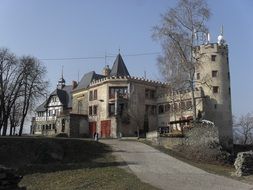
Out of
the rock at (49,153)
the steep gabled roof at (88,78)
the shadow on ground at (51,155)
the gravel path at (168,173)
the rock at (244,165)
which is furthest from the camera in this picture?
the steep gabled roof at (88,78)

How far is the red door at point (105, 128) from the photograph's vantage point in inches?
2581

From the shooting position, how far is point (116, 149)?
3806cm

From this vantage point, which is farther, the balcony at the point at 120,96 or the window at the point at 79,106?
the window at the point at 79,106

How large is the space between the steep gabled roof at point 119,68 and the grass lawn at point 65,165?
35.0 metres

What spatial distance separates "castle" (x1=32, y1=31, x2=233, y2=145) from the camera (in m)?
61.2

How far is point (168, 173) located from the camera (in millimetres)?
27609

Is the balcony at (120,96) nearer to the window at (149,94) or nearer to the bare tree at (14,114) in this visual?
the window at (149,94)

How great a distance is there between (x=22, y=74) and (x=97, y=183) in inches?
1336

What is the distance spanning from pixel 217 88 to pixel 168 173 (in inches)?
1414

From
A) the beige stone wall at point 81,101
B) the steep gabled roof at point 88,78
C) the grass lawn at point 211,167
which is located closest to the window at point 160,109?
the beige stone wall at point 81,101

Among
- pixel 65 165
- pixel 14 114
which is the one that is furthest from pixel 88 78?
pixel 65 165

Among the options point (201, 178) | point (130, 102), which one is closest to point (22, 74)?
point (130, 102)

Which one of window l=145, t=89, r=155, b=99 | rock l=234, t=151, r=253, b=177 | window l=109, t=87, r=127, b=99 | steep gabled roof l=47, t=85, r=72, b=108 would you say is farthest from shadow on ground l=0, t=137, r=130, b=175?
steep gabled roof l=47, t=85, r=72, b=108

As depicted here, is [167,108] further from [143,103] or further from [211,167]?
[211,167]
